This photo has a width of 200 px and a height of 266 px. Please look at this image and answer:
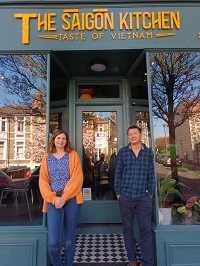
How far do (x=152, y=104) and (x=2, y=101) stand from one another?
225 cm

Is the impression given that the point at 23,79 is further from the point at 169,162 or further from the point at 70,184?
the point at 169,162

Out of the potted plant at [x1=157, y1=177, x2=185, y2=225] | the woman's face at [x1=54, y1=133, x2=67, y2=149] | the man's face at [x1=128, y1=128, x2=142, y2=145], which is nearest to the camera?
the woman's face at [x1=54, y1=133, x2=67, y2=149]

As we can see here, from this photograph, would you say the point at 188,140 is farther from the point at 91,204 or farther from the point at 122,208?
the point at 91,204

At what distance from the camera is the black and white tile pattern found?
9.34 ft

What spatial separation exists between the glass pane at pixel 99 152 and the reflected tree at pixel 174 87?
0.95m

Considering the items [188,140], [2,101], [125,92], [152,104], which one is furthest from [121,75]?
[2,101]

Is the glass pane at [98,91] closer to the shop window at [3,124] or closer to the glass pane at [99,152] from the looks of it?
the glass pane at [99,152]

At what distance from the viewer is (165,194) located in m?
2.99

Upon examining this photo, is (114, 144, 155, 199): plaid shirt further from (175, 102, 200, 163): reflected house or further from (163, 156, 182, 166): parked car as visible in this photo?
(175, 102, 200, 163): reflected house

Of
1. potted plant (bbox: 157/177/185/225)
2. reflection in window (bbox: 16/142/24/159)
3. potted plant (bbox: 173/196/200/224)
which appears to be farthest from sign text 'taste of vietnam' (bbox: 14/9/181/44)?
potted plant (bbox: 173/196/200/224)

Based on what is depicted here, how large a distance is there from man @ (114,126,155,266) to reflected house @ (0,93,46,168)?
128 cm

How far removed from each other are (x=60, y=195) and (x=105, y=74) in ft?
7.44

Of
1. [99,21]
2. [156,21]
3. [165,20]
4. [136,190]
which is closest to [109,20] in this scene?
[99,21]

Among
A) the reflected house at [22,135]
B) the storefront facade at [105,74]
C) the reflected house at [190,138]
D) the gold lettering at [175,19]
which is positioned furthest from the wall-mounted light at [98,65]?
the reflected house at [190,138]
